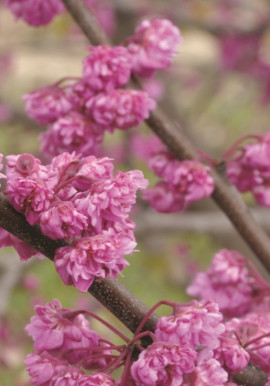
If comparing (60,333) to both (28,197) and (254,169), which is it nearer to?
(28,197)

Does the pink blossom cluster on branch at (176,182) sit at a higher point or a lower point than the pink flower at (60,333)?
lower

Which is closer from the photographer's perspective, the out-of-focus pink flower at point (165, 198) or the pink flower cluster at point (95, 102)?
the pink flower cluster at point (95, 102)

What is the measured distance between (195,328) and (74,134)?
676mm

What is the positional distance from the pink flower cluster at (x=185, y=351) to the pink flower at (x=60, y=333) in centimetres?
16

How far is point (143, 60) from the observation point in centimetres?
183

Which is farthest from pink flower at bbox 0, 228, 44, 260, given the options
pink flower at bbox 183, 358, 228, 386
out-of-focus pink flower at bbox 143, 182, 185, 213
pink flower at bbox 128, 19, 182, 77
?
pink flower at bbox 128, 19, 182, 77

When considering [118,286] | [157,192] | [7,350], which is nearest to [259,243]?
Answer: [157,192]

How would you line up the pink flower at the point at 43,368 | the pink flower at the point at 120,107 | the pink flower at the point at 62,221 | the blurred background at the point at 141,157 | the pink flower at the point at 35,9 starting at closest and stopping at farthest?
the pink flower at the point at 62,221 → the pink flower at the point at 43,368 → the pink flower at the point at 120,107 → the pink flower at the point at 35,9 → the blurred background at the point at 141,157

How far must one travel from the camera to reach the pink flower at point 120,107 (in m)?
1.70

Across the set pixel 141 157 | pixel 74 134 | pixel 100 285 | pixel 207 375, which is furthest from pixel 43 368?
pixel 141 157

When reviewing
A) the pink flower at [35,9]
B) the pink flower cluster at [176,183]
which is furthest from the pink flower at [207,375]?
the pink flower at [35,9]

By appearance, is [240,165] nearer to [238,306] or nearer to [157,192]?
[157,192]

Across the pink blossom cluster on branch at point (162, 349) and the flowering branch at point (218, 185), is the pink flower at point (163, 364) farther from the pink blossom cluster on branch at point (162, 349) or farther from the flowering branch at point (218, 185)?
the flowering branch at point (218, 185)

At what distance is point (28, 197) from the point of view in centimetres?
115
